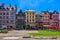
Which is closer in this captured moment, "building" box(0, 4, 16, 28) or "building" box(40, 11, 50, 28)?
"building" box(0, 4, 16, 28)

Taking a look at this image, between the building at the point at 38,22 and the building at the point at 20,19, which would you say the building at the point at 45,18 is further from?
the building at the point at 20,19

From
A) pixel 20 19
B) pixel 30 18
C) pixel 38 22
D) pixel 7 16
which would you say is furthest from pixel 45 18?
pixel 7 16

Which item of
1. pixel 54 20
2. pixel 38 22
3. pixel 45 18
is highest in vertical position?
pixel 45 18

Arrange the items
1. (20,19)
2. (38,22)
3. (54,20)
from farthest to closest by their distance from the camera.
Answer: (54,20) → (20,19) → (38,22)

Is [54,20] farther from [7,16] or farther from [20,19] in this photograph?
[7,16]

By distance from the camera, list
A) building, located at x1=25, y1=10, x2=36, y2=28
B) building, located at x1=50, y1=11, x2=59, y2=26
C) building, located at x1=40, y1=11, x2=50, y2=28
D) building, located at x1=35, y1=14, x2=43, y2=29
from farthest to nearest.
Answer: building, located at x1=50, y1=11, x2=59, y2=26 < building, located at x1=40, y1=11, x2=50, y2=28 < building, located at x1=25, y1=10, x2=36, y2=28 < building, located at x1=35, y1=14, x2=43, y2=29

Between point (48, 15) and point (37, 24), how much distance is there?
4517 millimetres

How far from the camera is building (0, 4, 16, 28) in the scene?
50812 millimetres

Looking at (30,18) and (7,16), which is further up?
(7,16)

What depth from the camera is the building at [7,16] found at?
50812 millimetres

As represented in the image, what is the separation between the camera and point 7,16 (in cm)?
5253

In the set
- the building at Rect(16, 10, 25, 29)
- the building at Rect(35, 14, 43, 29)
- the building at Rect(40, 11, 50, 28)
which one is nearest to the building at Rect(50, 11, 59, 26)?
the building at Rect(40, 11, 50, 28)

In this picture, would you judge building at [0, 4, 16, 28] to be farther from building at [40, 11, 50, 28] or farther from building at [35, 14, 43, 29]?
building at [40, 11, 50, 28]

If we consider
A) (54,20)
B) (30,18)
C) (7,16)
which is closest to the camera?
(7,16)
